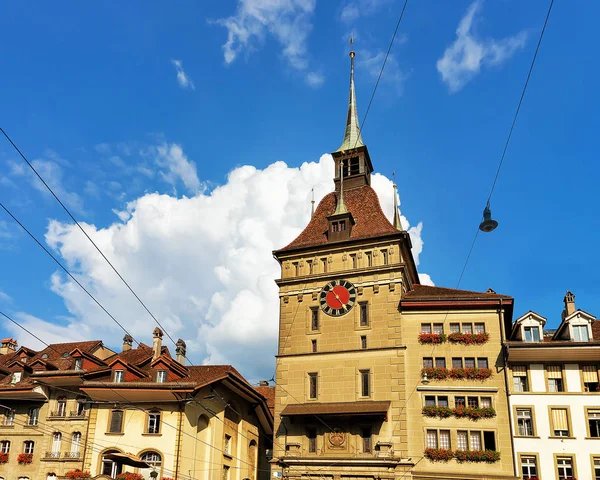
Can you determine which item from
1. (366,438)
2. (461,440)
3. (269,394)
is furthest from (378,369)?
(269,394)

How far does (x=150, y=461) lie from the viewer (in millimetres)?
40094

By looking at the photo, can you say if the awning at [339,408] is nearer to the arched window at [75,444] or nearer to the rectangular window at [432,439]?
the rectangular window at [432,439]

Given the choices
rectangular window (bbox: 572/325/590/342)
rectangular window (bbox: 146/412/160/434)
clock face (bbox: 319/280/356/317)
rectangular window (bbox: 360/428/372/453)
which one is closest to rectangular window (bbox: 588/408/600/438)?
rectangular window (bbox: 572/325/590/342)

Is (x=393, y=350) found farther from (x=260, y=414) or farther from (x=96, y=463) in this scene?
(x=96, y=463)

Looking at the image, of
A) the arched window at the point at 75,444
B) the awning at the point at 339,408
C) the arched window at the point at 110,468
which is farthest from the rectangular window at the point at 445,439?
the arched window at the point at 75,444

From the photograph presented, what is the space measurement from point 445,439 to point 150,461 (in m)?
19.4

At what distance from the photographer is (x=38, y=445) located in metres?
44.1

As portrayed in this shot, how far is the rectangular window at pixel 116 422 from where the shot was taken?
41.4 metres

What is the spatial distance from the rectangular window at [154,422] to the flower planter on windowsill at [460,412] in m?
17.8

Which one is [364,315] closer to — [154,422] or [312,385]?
[312,385]

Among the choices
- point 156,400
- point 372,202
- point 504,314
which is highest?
point 372,202

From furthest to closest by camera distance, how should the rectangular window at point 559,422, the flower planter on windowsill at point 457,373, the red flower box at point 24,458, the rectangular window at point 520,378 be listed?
the red flower box at point 24,458, the flower planter on windowsill at point 457,373, the rectangular window at point 520,378, the rectangular window at point 559,422

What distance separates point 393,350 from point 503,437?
8.68 m

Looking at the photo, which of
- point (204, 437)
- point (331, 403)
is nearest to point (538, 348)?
point (331, 403)
